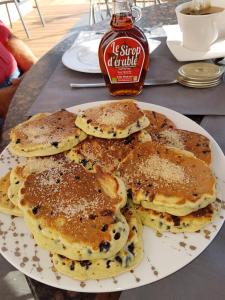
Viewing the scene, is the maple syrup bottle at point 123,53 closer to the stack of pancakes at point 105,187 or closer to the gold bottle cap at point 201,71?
the gold bottle cap at point 201,71

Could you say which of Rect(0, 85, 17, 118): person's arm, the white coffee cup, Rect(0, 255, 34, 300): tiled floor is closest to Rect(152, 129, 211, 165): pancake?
Rect(0, 255, 34, 300): tiled floor

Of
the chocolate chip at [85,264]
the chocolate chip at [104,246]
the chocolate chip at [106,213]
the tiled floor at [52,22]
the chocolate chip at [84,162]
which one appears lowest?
the tiled floor at [52,22]

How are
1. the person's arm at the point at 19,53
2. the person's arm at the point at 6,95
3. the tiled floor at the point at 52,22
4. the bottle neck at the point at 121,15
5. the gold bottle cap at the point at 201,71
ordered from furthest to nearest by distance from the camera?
the tiled floor at the point at 52,22 → the person's arm at the point at 19,53 → the person's arm at the point at 6,95 → the gold bottle cap at the point at 201,71 → the bottle neck at the point at 121,15

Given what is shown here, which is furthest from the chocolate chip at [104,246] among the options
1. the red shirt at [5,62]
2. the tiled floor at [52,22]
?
the tiled floor at [52,22]

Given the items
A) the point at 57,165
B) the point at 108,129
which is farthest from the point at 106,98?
the point at 57,165

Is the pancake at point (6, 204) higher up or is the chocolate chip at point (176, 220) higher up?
the pancake at point (6, 204)
